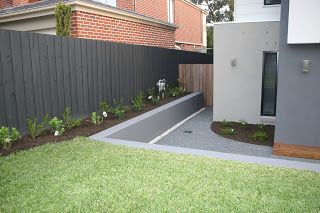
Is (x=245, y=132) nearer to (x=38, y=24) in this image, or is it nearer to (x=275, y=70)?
(x=275, y=70)

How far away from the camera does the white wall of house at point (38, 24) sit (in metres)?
9.19

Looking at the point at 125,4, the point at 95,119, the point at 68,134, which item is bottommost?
the point at 68,134

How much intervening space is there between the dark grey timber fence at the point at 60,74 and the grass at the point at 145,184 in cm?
122

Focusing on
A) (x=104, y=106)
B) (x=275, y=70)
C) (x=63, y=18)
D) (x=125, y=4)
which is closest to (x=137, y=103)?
(x=104, y=106)

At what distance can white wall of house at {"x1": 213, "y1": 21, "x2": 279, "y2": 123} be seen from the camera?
27.4 ft

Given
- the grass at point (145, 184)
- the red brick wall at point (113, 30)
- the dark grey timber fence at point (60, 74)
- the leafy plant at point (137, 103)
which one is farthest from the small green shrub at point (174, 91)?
the grass at point (145, 184)

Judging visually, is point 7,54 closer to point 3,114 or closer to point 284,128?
point 3,114

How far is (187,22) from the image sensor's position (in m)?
24.1

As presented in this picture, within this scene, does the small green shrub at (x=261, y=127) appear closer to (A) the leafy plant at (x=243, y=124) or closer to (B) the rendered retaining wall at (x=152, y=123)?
(A) the leafy plant at (x=243, y=124)

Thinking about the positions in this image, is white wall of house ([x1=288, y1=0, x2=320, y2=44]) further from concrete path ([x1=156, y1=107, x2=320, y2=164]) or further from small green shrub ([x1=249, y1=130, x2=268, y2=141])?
small green shrub ([x1=249, y1=130, x2=268, y2=141])

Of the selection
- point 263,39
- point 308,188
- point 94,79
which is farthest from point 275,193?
point 263,39

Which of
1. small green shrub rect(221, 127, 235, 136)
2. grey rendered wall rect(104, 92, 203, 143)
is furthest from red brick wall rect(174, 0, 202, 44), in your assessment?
small green shrub rect(221, 127, 235, 136)

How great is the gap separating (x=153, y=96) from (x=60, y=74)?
4199mm

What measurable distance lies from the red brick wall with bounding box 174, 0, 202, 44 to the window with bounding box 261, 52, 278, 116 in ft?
45.1
